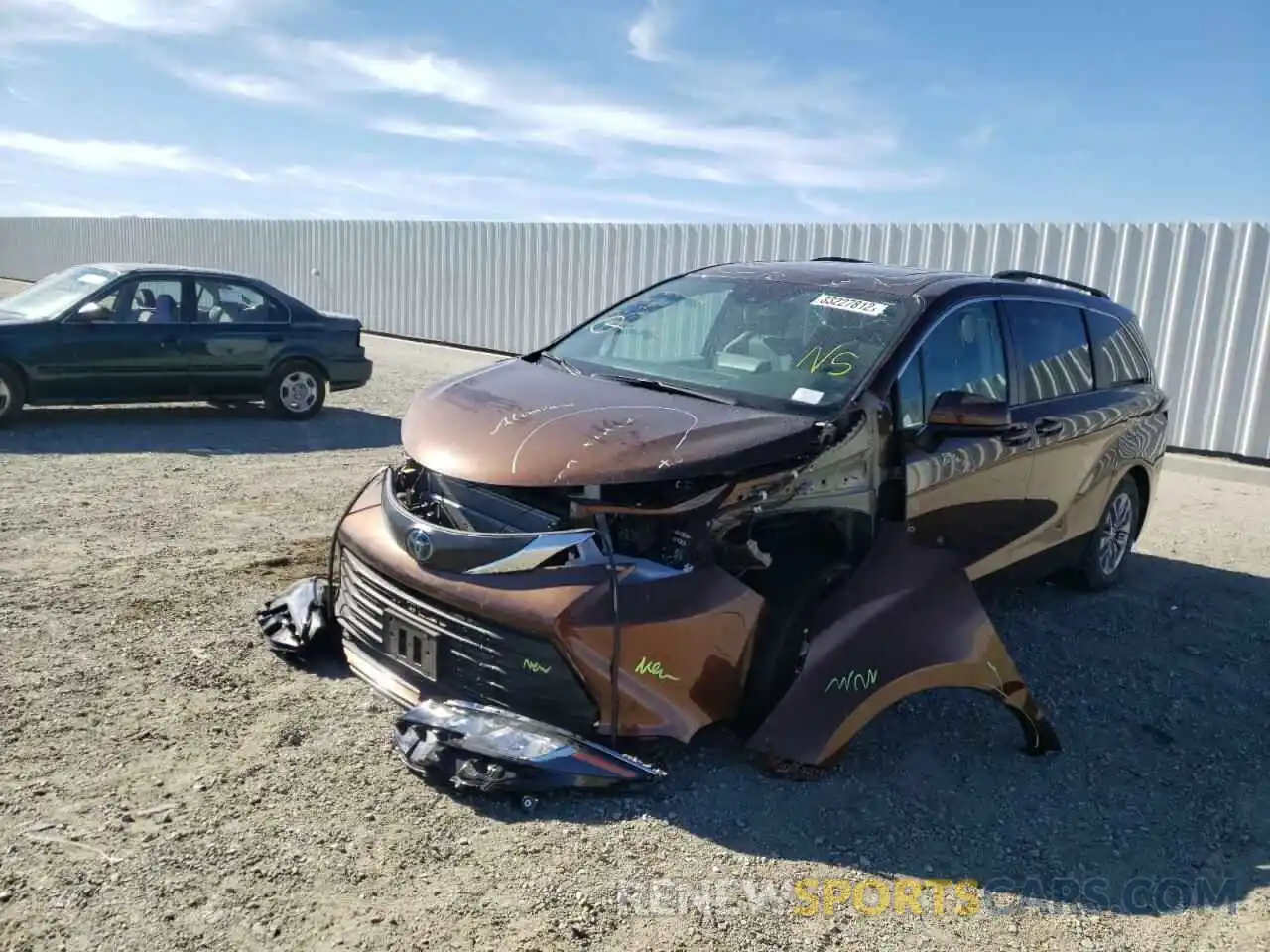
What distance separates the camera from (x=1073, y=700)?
4.62 m

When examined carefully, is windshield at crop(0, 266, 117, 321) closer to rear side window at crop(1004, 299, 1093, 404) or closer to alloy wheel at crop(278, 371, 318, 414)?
alloy wheel at crop(278, 371, 318, 414)

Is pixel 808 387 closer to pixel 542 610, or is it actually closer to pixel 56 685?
pixel 542 610

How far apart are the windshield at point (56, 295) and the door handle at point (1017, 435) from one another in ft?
28.5

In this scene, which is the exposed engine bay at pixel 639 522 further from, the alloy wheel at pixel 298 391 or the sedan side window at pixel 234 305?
the alloy wheel at pixel 298 391

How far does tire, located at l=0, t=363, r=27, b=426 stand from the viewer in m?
9.22

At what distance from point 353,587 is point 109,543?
8.79 feet

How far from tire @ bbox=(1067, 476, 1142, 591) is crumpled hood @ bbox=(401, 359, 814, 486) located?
3053 millimetres

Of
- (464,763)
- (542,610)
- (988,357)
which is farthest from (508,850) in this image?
(988,357)

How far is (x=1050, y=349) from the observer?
5465 mm

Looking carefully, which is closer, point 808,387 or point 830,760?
point 830,760

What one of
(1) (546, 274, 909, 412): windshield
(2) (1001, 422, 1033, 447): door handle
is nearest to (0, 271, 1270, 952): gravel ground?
(2) (1001, 422, 1033, 447): door handle

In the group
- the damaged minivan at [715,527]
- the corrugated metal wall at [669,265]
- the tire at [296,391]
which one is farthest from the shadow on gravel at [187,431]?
the corrugated metal wall at [669,265]

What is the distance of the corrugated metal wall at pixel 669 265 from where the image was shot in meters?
11.2

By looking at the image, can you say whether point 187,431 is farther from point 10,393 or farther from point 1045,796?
point 1045,796
